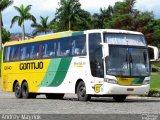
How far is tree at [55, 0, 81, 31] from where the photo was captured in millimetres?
97000

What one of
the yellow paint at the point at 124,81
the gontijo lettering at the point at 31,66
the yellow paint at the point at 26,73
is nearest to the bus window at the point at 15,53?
the yellow paint at the point at 26,73

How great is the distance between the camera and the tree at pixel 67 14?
9700 cm

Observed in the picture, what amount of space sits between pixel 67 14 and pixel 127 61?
244 ft

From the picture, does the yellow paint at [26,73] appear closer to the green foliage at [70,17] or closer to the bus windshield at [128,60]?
the bus windshield at [128,60]

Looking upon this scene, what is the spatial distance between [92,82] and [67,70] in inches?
97.6

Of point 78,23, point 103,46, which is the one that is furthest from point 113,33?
point 78,23

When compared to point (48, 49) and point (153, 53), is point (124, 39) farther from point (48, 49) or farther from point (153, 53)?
point (48, 49)

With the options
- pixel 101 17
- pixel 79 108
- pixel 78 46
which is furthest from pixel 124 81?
pixel 101 17

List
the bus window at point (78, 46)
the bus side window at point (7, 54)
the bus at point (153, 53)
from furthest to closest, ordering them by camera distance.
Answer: the bus side window at point (7, 54) < the bus at point (153, 53) < the bus window at point (78, 46)

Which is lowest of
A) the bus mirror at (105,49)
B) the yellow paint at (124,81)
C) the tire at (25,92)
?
the tire at (25,92)

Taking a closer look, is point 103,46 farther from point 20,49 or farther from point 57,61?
point 20,49

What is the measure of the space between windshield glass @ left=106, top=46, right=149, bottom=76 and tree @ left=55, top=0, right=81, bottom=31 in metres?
72.3

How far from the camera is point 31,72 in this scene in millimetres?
29656

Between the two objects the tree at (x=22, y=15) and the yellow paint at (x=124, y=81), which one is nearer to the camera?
the yellow paint at (x=124, y=81)
